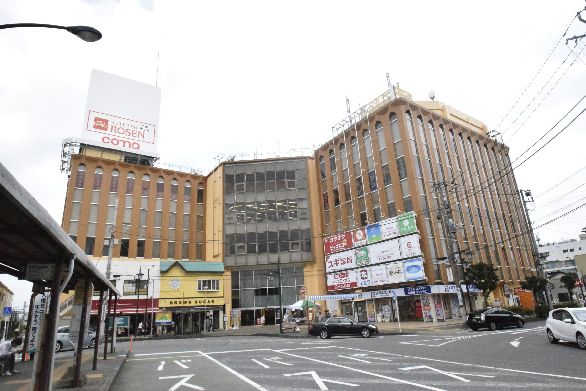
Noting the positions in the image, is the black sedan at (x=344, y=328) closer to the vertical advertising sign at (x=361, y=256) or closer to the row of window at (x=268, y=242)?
the vertical advertising sign at (x=361, y=256)

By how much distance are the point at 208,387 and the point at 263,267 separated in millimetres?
40734

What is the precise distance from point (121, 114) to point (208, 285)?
87.2 ft

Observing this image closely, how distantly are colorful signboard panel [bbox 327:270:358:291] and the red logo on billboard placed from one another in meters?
35.5

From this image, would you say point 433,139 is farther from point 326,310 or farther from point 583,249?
point 583,249

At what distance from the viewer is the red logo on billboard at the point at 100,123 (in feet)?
167

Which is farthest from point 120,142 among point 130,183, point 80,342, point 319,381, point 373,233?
point 319,381

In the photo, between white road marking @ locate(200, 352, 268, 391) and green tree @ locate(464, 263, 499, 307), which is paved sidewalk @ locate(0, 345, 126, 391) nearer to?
white road marking @ locate(200, 352, 268, 391)

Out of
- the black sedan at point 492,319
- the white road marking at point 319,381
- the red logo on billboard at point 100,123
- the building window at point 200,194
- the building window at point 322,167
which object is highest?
the red logo on billboard at point 100,123

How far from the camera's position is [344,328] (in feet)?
86.5

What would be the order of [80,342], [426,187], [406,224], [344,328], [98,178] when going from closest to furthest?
[80,342]
[344,328]
[406,224]
[426,187]
[98,178]

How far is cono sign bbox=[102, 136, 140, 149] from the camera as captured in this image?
5106cm

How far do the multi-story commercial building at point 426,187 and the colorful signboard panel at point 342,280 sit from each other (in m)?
2.50

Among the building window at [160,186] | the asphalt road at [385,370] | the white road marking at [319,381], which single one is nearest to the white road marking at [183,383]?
the asphalt road at [385,370]

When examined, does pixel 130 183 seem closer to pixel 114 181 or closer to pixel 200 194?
pixel 114 181
